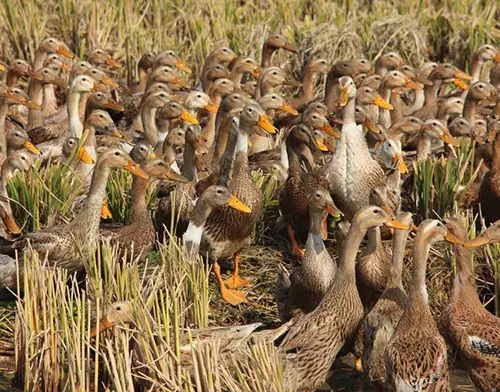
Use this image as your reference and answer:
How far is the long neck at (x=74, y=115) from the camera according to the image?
13255 mm

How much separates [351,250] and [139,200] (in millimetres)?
2301

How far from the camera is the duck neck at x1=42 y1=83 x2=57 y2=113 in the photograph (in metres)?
15.0

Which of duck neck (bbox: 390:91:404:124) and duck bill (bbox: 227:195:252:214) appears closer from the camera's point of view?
duck bill (bbox: 227:195:252:214)

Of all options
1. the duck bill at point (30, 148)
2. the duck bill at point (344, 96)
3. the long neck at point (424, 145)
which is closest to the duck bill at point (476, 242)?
the duck bill at point (344, 96)

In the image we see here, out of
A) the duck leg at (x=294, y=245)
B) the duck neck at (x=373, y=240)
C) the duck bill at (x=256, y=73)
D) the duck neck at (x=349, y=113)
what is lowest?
the duck leg at (x=294, y=245)

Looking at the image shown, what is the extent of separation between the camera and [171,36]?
16250mm

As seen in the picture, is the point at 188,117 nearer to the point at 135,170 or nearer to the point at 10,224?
the point at 135,170

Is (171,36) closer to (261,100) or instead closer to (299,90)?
(299,90)

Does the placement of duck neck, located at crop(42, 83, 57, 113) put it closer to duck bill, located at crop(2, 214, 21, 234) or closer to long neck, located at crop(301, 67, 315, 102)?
long neck, located at crop(301, 67, 315, 102)

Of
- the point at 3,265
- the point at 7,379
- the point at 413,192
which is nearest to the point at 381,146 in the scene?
the point at 413,192

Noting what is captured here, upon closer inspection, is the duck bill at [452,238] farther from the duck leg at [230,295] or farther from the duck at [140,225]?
the duck at [140,225]

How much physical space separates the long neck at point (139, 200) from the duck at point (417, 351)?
105 inches

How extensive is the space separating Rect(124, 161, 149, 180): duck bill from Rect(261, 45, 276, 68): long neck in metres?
A: 5.31

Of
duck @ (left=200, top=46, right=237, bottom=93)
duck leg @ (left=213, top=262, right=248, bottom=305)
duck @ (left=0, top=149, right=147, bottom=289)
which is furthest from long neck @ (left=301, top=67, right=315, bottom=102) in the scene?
duck @ (left=0, top=149, right=147, bottom=289)
